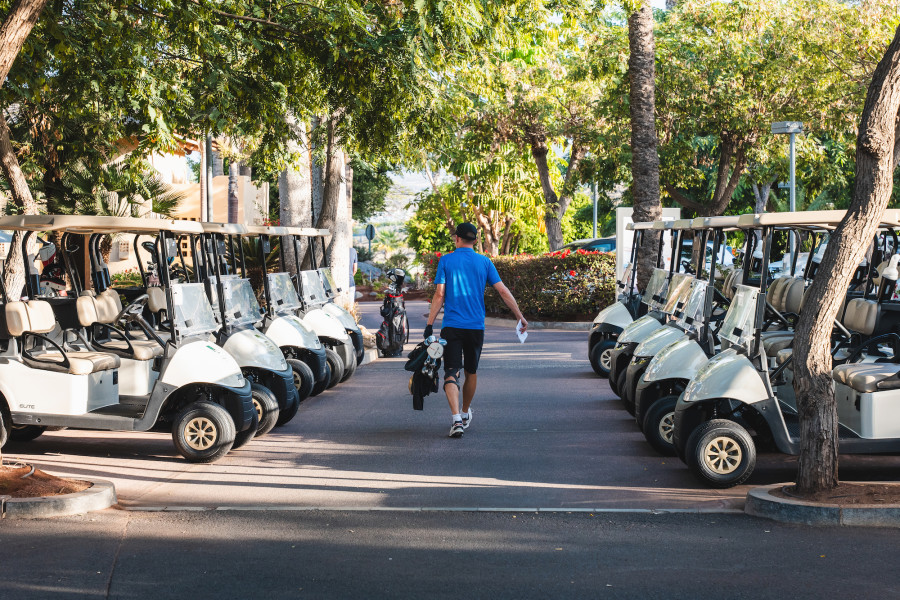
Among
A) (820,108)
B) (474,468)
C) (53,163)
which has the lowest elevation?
(474,468)

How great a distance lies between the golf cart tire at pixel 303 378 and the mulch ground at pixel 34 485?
154 inches

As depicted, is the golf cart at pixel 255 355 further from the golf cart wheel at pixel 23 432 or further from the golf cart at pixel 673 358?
the golf cart at pixel 673 358

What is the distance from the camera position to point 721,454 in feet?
22.6

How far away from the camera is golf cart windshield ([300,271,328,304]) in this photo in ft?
41.4

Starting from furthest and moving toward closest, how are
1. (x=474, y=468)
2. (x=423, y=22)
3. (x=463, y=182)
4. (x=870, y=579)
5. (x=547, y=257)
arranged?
(x=463, y=182) → (x=547, y=257) → (x=423, y=22) → (x=474, y=468) → (x=870, y=579)

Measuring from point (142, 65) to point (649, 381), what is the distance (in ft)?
24.3

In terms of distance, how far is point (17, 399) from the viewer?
8.09 metres

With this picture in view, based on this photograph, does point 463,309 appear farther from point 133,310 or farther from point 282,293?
point 282,293

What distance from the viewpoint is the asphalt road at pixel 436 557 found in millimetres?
4844

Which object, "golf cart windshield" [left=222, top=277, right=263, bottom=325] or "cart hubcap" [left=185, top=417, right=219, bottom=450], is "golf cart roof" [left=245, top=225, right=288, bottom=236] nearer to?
"golf cart windshield" [left=222, top=277, right=263, bottom=325]

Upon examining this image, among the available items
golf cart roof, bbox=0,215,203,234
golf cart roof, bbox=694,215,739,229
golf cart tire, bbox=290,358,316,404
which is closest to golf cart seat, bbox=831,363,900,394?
golf cart roof, bbox=694,215,739,229

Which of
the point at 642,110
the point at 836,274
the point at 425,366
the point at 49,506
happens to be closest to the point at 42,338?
the point at 49,506

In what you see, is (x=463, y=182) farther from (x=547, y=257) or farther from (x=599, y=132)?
(x=547, y=257)

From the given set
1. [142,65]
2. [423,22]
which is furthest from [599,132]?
[423,22]
